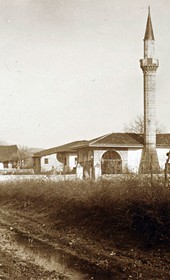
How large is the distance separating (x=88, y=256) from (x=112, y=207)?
259 centimetres

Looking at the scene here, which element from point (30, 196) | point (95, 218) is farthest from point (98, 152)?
point (95, 218)

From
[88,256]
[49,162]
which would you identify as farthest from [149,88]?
[88,256]

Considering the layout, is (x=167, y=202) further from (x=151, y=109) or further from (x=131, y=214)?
(x=151, y=109)

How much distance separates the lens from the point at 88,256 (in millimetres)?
9469

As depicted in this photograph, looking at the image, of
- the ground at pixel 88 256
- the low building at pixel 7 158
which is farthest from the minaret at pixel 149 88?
the low building at pixel 7 158

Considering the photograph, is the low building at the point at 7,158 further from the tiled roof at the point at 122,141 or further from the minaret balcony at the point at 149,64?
the minaret balcony at the point at 149,64

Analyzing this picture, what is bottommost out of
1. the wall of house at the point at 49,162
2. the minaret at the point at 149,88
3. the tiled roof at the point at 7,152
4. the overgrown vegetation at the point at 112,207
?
the overgrown vegetation at the point at 112,207

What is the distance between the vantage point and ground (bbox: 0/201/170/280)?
7.74 metres

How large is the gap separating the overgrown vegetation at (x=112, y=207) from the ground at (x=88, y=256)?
273 mm

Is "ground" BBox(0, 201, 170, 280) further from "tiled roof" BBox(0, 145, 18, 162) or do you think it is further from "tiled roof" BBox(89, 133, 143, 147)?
"tiled roof" BBox(0, 145, 18, 162)

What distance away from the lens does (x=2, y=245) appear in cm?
1120

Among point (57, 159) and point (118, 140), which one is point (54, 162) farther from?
point (118, 140)

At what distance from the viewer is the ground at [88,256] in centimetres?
774

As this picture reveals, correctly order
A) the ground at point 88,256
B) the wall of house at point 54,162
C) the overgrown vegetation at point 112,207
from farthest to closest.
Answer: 1. the wall of house at point 54,162
2. the overgrown vegetation at point 112,207
3. the ground at point 88,256
